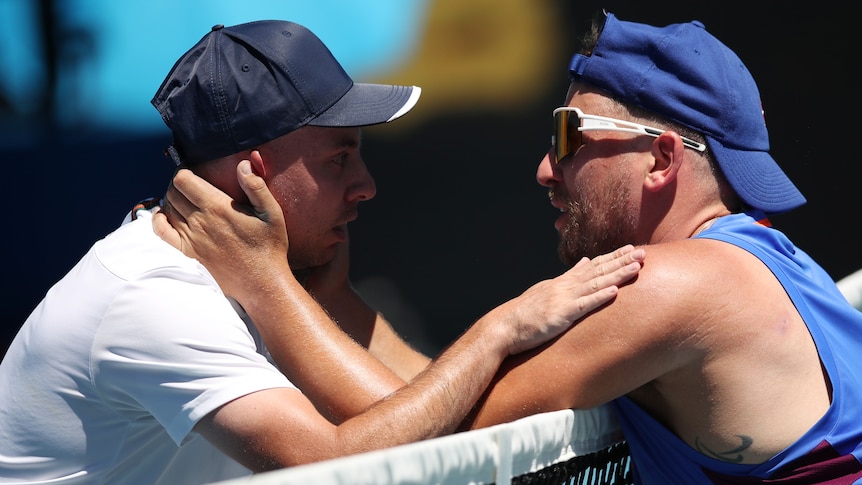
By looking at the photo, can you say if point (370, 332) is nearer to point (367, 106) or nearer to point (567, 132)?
point (367, 106)

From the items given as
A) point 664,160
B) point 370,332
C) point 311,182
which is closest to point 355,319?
point 370,332

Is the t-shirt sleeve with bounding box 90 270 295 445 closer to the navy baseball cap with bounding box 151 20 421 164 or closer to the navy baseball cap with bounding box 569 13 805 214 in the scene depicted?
the navy baseball cap with bounding box 151 20 421 164

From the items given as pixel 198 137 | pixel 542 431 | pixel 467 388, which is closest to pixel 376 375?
pixel 467 388

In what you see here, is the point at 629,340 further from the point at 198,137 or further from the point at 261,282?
the point at 198,137

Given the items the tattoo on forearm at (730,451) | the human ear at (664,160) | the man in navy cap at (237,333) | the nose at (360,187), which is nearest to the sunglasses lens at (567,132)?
the human ear at (664,160)

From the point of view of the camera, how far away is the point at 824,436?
7.41ft

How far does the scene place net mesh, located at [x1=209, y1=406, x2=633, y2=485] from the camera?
5.26ft

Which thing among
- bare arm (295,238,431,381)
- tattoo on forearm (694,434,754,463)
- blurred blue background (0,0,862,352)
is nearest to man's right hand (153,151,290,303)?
bare arm (295,238,431,381)

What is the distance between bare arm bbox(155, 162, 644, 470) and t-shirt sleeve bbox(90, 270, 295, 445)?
6 cm

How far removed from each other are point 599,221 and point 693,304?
537 mm

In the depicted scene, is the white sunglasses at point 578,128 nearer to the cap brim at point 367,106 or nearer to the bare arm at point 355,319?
Answer: the cap brim at point 367,106

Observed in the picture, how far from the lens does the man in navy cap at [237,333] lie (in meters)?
2.24

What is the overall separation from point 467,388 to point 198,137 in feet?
3.35

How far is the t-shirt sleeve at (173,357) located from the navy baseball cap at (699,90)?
3.98 ft
